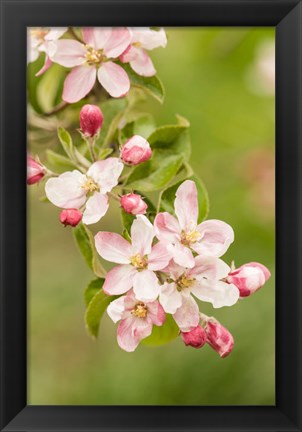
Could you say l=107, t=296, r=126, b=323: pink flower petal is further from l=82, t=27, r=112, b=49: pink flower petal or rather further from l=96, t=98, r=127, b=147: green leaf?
l=82, t=27, r=112, b=49: pink flower petal

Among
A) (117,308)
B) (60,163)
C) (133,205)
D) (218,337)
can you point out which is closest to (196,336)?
(218,337)

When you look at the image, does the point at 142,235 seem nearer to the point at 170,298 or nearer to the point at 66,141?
the point at 170,298

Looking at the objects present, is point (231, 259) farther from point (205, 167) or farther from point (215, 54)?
point (215, 54)

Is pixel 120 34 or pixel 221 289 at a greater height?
pixel 120 34

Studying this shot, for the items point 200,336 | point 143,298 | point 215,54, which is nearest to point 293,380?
point 200,336

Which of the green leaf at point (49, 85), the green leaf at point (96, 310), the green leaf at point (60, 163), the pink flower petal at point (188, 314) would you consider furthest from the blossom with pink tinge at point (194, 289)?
the green leaf at point (49, 85)

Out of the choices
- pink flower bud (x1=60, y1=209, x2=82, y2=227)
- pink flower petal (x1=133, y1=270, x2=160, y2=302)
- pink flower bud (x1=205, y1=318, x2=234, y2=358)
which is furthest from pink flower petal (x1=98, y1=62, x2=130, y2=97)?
pink flower bud (x1=205, y1=318, x2=234, y2=358)

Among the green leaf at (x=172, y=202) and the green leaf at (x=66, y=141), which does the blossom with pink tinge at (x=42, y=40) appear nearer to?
the green leaf at (x=66, y=141)
